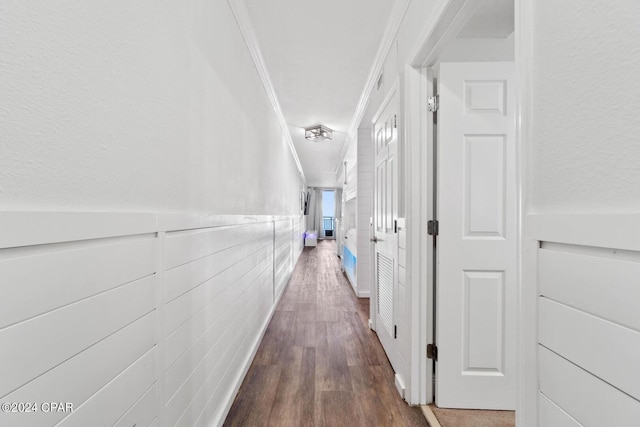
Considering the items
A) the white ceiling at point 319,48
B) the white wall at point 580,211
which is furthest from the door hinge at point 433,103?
the white wall at point 580,211

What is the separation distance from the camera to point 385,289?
2312 millimetres

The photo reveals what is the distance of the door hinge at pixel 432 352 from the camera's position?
1.64 metres

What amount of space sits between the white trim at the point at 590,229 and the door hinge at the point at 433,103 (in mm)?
1080

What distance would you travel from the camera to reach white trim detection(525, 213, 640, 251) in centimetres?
51

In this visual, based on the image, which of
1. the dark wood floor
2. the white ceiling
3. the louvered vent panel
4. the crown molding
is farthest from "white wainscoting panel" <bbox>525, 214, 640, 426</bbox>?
the white ceiling

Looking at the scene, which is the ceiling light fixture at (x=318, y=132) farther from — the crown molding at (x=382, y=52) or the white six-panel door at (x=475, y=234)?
the white six-panel door at (x=475, y=234)

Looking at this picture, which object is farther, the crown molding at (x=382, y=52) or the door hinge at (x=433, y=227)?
the crown molding at (x=382, y=52)

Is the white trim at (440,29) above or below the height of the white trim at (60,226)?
above

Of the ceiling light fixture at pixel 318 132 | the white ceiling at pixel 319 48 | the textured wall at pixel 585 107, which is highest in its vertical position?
the white ceiling at pixel 319 48

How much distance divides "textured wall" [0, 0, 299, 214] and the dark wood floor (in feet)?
3.85

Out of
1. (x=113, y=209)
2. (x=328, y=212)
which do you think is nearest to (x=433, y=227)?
(x=113, y=209)

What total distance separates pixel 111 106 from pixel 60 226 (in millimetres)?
328

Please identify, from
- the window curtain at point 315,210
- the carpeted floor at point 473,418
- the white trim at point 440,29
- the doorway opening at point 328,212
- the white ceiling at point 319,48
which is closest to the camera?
the white trim at point 440,29

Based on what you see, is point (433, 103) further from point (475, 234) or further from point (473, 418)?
point (473, 418)
